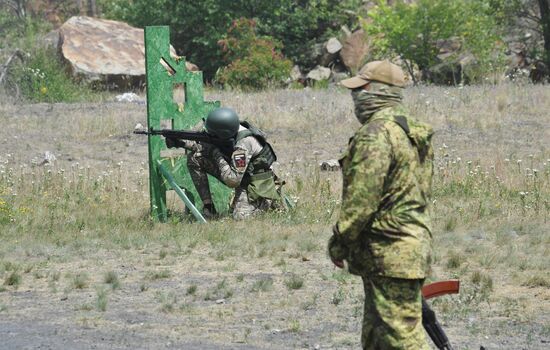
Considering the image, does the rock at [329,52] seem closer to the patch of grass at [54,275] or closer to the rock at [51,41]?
the rock at [51,41]

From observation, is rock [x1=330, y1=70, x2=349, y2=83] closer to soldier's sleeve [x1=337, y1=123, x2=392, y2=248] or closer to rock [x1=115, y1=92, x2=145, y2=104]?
rock [x1=115, y1=92, x2=145, y2=104]

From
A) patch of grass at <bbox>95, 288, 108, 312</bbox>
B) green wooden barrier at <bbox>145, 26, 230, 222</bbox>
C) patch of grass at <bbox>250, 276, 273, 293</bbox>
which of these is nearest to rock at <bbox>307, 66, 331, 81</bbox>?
green wooden barrier at <bbox>145, 26, 230, 222</bbox>

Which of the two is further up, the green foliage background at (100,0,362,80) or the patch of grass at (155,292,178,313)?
the green foliage background at (100,0,362,80)

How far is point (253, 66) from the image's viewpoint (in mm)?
24797

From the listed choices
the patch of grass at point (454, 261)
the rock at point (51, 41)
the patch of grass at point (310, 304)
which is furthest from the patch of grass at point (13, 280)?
the rock at point (51, 41)

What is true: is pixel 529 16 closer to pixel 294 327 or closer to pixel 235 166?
pixel 235 166

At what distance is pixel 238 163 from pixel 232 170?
0.34ft

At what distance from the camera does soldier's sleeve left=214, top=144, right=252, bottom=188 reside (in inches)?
448

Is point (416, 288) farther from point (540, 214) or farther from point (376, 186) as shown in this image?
point (540, 214)

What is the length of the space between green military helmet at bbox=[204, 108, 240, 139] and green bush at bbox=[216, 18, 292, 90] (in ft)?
37.9

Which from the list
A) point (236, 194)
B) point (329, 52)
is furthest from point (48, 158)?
point (329, 52)

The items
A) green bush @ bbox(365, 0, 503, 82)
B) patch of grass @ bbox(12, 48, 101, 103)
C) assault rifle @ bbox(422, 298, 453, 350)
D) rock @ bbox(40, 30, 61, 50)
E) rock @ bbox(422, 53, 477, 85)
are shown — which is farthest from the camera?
rock @ bbox(40, 30, 61, 50)

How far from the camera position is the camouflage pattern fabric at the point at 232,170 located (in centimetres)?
1141

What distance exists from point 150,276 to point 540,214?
13.7 feet
